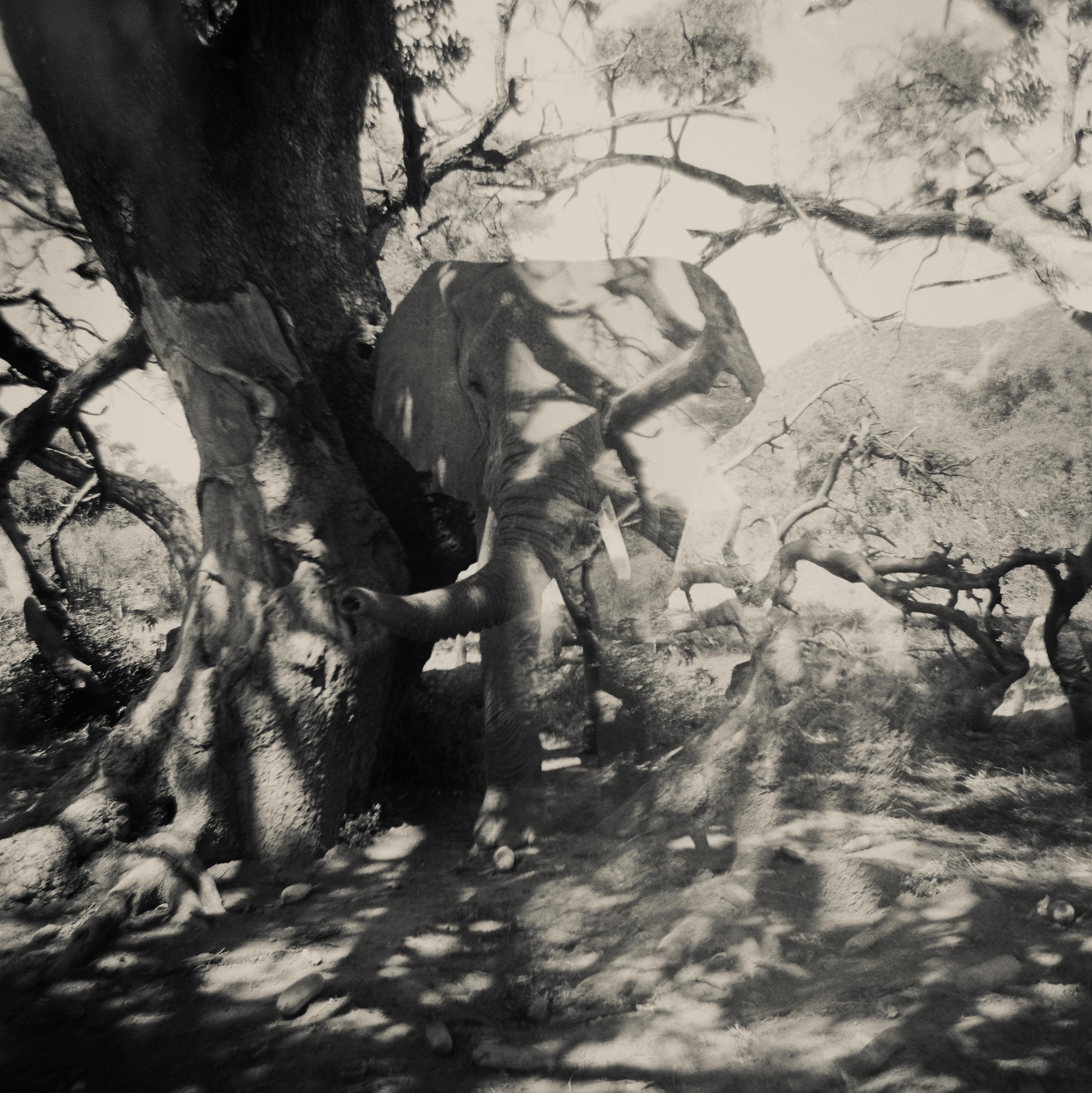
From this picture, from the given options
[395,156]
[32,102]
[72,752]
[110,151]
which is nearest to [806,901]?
[110,151]

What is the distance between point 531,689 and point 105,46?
360 centimetres

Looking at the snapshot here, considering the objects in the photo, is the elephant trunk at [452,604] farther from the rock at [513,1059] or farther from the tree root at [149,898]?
the rock at [513,1059]

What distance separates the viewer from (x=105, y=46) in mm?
3418

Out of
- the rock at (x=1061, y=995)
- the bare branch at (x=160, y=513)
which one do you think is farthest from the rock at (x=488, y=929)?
the bare branch at (x=160, y=513)

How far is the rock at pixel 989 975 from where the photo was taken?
1.98 metres

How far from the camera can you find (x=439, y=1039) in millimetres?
2102

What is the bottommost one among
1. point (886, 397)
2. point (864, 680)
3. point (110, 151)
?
point (864, 680)

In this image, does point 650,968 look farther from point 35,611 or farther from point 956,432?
point 35,611

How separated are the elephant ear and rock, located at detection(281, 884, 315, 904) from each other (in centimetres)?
210

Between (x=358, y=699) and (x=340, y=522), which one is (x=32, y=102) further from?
(x=358, y=699)

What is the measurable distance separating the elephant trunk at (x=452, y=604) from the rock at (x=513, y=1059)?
1.39 m

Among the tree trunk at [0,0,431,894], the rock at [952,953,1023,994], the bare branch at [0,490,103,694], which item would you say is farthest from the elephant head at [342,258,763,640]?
the bare branch at [0,490,103,694]

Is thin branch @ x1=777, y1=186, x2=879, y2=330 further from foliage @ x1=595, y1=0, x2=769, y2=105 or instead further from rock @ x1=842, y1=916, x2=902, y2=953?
rock @ x1=842, y1=916, x2=902, y2=953

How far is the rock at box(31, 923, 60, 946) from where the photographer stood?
2713 millimetres
